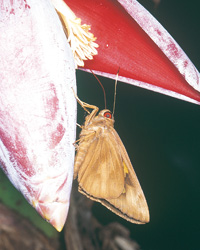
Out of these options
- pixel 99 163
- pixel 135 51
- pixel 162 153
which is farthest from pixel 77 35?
pixel 162 153

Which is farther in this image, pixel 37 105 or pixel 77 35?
pixel 77 35

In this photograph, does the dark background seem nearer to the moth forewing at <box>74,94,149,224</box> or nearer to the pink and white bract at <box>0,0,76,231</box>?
the moth forewing at <box>74,94,149,224</box>

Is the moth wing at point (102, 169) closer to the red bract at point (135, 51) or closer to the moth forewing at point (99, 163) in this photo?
the moth forewing at point (99, 163)

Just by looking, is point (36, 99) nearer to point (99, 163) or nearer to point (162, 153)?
point (99, 163)

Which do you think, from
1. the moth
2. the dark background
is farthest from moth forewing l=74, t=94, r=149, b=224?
the dark background

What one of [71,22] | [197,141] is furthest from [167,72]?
[197,141]

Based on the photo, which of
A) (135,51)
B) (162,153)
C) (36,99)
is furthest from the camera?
(162,153)

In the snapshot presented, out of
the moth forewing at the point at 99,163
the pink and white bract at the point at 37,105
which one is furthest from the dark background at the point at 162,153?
the pink and white bract at the point at 37,105
